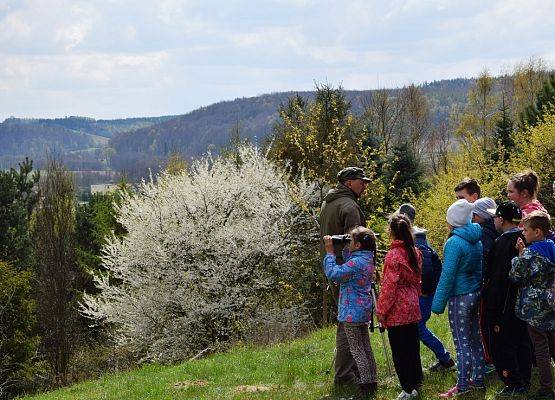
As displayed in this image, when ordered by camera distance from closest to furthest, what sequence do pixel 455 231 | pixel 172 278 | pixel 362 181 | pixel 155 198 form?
pixel 455 231
pixel 362 181
pixel 172 278
pixel 155 198

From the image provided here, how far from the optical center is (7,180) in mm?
43125

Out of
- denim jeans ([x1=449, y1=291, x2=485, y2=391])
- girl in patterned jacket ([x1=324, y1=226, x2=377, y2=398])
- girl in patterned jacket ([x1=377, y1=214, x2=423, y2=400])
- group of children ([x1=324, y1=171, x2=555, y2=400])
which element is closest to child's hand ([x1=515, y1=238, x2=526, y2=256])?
group of children ([x1=324, y1=171, x2=555, y2=400])

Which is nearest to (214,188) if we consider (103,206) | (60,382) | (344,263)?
(60,382)

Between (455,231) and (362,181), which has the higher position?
(362,181)

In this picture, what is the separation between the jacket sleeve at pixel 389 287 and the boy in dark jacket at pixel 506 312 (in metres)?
1.00

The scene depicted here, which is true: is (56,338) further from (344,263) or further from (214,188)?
(344,263)

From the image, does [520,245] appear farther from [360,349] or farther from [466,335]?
[360,349]

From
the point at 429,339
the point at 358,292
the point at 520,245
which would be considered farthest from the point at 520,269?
the point at 429,339

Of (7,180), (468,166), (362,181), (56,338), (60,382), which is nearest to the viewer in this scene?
(362,181)

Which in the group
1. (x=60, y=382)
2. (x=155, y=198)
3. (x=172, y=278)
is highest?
(x=155, y=198)

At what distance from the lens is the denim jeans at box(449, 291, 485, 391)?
7.46 metres

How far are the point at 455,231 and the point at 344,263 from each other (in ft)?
4.35

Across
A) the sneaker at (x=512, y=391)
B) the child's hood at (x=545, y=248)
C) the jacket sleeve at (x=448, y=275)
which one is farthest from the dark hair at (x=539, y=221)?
the sneaker at (x=512, y=391)

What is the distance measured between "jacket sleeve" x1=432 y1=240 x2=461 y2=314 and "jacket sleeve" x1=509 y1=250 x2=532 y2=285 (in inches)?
26.9
